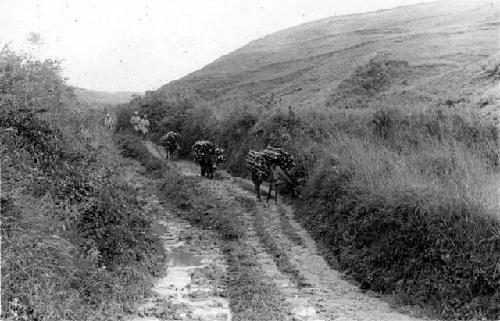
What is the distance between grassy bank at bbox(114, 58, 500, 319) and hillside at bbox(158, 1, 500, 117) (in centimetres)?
300

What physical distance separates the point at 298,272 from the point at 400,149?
638 centimetres

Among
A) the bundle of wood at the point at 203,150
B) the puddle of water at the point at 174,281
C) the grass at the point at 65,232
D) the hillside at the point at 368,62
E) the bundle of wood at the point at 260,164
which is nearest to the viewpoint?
the grass at the point at 65,232

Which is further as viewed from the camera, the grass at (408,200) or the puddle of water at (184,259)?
the puddle of water at (184,259)

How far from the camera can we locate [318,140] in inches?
792

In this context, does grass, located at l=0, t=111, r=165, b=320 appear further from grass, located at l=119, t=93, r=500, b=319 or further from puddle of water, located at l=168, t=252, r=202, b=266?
grass, located at l=119, t=93, r=500, b=319

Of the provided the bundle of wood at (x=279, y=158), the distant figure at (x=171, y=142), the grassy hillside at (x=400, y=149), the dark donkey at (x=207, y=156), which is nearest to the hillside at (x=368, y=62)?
the grassy hillside at (x=400, y=149)

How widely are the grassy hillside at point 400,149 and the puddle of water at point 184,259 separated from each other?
321 cm

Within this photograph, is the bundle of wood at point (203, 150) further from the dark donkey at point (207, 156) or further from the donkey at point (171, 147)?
the donkey at point (171, 147)

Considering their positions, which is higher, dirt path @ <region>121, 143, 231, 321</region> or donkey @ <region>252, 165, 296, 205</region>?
donkey @ <region>252, 165, 296, 205</region>

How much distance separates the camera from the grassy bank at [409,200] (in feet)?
27.2

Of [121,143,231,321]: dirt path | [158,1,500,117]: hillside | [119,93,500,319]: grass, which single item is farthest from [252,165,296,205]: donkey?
[158,1,500,117]: hillside

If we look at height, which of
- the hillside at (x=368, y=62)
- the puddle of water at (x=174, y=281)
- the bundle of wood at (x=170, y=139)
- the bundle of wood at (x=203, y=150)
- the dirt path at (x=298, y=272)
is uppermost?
the hillside at (x=368, y=62)

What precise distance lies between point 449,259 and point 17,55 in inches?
496

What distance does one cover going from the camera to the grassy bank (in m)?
8.28
